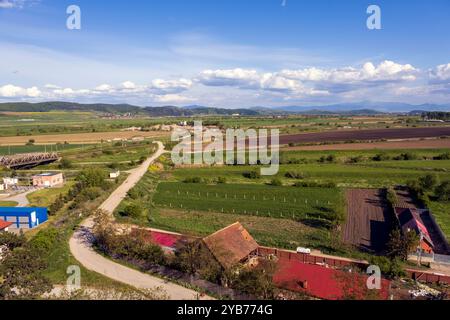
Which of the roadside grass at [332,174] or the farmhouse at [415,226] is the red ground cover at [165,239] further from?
the roadside grass at [332,174]

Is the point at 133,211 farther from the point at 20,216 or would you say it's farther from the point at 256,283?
the point at 256,283

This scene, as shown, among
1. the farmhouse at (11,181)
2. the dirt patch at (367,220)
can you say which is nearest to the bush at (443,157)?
the dirt patch at (367,220)

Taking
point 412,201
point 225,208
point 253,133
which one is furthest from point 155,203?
point 253,133

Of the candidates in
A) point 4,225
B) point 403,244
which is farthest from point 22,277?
point 403,244

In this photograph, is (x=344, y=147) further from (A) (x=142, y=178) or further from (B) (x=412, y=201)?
(A) (x=142, y=178)

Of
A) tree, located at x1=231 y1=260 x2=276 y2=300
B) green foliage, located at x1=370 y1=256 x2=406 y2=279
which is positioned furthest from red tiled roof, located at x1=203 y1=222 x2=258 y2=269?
green foliage, located at x1=370 y1=256 x2=406 y2=279

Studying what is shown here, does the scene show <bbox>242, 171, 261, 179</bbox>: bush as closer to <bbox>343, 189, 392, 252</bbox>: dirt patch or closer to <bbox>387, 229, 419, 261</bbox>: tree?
<bbox>343, 189, 392, 252</bbox>: dirt patch
